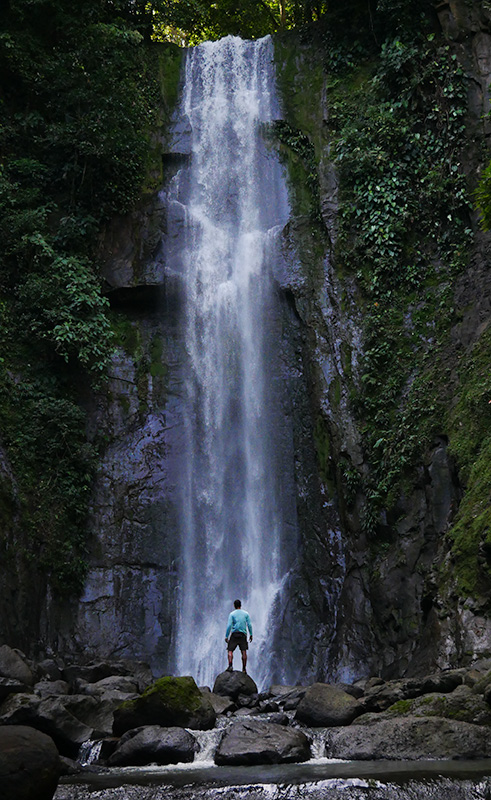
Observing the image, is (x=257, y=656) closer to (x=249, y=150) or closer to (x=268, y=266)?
(x=268, y=266)

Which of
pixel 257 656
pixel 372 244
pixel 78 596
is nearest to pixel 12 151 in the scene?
pixel 372 244

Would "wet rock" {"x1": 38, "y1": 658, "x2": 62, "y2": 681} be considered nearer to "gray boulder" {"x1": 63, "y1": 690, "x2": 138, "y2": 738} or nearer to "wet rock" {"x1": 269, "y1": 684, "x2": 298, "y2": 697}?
"gray boulder" {"x1": 63, "y1": 690, "x2": 138, "y2": 738}

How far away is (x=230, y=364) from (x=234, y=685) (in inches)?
333

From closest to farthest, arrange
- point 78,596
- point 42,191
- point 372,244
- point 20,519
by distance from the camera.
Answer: point 20,519 < point 78,596 < point 372,244 < point 42,191

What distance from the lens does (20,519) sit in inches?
562

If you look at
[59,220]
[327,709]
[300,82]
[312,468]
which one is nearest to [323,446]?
[312,468]

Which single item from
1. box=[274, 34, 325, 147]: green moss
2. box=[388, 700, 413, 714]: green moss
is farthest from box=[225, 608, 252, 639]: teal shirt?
box=[274, 34, 325, 147]: green moss

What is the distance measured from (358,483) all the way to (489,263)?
16.8 ft

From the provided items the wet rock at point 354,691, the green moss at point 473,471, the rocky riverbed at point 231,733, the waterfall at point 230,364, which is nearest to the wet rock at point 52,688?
the rocky riverbed at point 231,733

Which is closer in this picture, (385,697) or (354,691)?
(385,697)

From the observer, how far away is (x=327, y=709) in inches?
344

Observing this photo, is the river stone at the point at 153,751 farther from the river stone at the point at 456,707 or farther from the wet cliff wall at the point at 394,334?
the wet cliff wall at the point at 394,334

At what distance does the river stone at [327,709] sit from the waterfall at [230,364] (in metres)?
5.39

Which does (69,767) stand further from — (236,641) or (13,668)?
(236,641)
